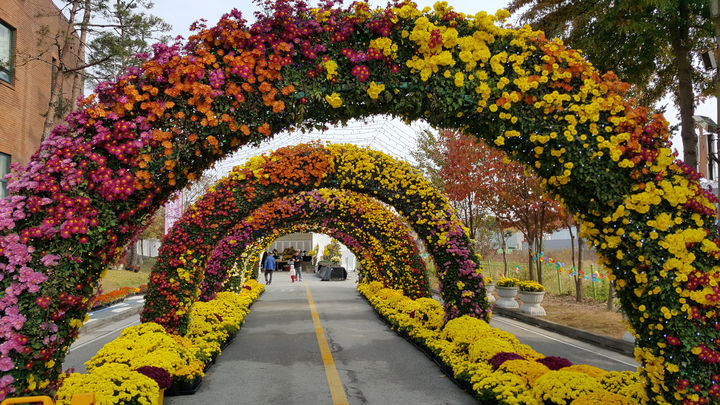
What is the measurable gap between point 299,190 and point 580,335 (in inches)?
275

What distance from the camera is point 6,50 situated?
14.2m

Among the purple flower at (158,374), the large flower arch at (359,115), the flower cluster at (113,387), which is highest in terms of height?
the large flower arch at (359,115)

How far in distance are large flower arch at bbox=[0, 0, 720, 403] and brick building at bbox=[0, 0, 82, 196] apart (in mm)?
12175

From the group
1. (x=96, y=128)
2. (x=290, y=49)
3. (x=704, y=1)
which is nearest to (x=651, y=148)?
(x=290, y=49)

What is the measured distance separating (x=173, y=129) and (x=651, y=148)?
380 centimetres

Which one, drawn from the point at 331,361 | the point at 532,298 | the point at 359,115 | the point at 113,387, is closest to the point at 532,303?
the point at 532,298

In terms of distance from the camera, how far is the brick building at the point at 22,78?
13930 millimetres

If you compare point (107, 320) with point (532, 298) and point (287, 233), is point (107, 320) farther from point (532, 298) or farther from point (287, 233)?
point (532, 298)

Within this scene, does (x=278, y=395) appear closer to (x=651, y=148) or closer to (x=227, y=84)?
(x=227, y=84)

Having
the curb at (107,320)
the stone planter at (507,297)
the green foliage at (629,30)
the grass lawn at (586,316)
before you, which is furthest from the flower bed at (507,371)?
the curb at (107,320)

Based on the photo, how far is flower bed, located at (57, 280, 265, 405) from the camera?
4.82m

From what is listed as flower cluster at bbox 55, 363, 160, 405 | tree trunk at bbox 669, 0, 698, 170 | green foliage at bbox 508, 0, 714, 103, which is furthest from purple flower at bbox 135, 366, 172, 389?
tree trunk at bbox 669, 0, 698, 170

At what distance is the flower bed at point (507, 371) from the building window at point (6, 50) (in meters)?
13.7

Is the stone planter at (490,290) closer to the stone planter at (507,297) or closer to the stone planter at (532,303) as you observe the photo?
the stone planter at (507,297)
